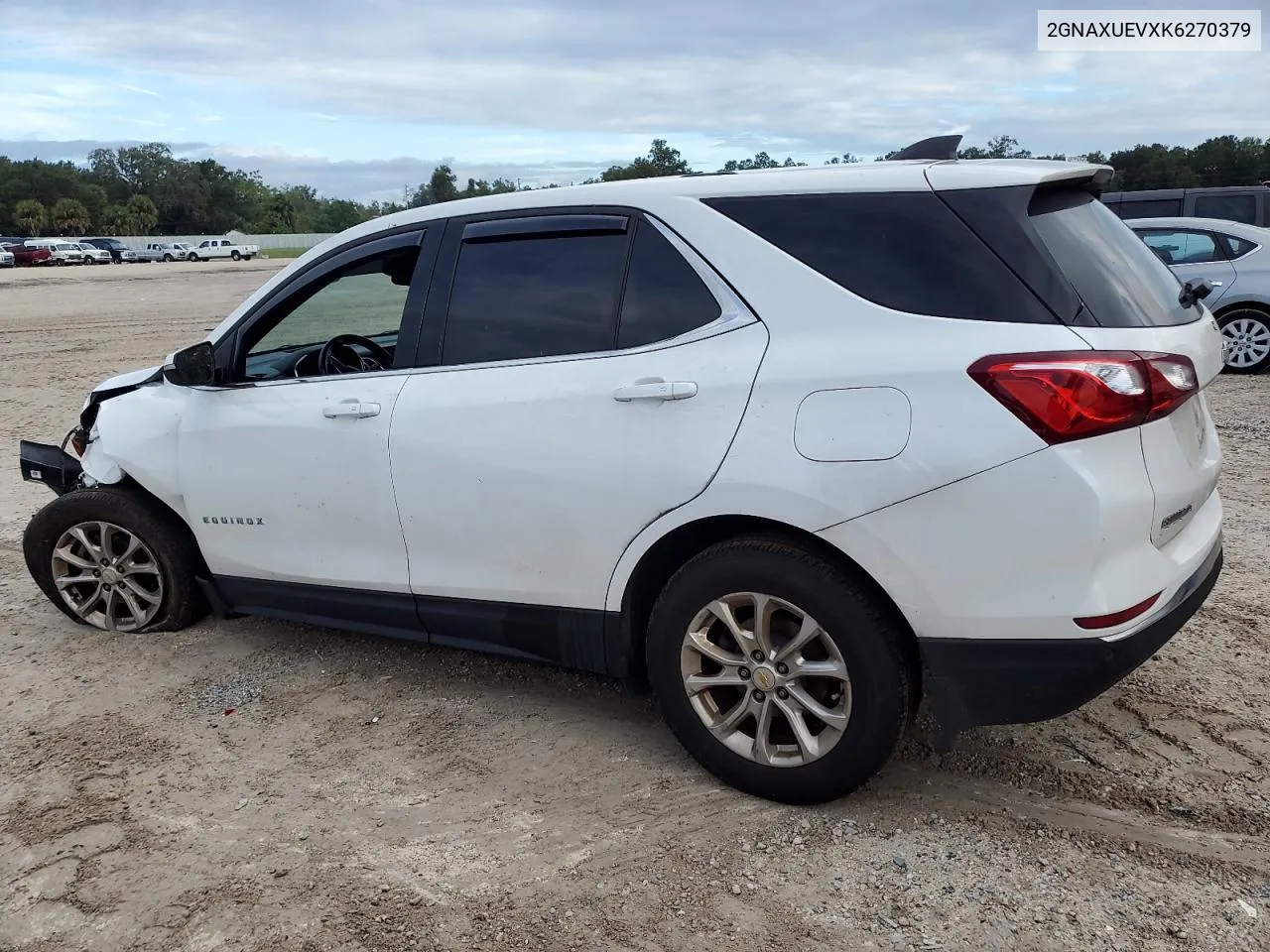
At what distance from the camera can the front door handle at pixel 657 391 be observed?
3.02 meters

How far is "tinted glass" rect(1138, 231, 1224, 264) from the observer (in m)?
10.7

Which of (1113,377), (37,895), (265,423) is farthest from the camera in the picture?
(265,423)

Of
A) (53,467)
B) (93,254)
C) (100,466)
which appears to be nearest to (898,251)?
(100,466)

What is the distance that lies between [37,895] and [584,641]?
1698mm

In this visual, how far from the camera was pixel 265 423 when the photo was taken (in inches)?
153

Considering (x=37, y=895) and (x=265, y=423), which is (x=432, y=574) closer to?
(x=265, y=423)

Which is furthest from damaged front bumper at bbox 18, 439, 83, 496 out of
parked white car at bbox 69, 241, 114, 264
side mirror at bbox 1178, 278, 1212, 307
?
parked white car at bbox 69, 241, 114, 264

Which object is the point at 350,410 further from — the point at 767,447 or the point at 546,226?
the point at 767,447

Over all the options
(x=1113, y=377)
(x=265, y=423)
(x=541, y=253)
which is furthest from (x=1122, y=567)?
(x=265, y=423)

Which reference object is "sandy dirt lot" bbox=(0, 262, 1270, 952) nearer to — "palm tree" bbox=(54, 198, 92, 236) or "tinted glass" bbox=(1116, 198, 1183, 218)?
"tinted glass" bbox=(1116, 198, 1183, 218)

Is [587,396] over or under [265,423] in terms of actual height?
over

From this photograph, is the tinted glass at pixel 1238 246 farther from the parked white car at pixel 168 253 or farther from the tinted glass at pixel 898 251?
the parked white car at pixel 168 253

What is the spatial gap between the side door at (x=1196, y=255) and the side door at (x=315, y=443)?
360 inches

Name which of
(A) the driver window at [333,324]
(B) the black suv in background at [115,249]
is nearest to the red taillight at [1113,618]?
(A) the driver window at [333,324]
